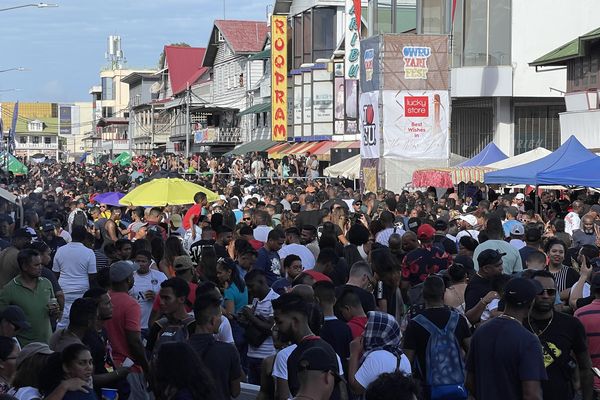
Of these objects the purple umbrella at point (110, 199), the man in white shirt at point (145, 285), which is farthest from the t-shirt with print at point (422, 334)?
the purple umbrella at point (110, 199)

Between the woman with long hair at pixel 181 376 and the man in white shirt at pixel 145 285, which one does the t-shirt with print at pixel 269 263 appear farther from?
the woman with long hair at pixel 181 376

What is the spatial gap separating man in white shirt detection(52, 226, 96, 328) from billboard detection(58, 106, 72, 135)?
164738 mm

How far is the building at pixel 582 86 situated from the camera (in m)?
29.7

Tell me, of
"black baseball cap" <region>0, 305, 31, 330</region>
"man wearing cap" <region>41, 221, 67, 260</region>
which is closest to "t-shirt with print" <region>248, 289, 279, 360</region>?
"black baseball cap" <region>0, 305, 31, 330</region>

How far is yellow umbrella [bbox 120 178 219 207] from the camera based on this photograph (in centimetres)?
1677

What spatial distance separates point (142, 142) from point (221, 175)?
57.9m

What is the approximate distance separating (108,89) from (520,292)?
457 ft

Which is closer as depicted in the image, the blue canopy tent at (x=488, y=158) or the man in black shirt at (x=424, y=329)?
the man in black shirt at (x=424, y=329)

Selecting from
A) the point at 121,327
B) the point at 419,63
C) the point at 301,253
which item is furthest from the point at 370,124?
the point at 121,327

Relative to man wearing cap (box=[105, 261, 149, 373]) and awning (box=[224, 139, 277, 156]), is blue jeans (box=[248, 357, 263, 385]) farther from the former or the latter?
awning (box=[224, 139, 277, 156])

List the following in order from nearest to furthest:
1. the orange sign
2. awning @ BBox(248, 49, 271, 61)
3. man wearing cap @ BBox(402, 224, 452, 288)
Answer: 1. man wearing cap @ BBox(402, 224, 452, 288)
2. the orange sign
3. awning @ BBox(248, 49, 271, 61)

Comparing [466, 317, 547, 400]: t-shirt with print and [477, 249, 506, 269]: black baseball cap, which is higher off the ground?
[477, 249, 506, 269]: black baseball cap

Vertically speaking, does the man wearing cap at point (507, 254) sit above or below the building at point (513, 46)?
below

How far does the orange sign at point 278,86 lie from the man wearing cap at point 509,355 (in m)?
46.5
